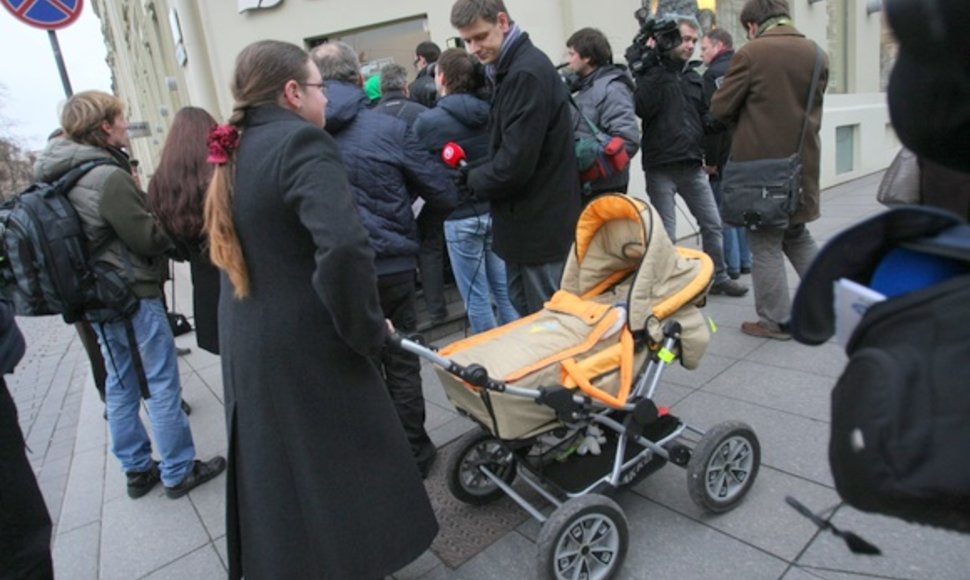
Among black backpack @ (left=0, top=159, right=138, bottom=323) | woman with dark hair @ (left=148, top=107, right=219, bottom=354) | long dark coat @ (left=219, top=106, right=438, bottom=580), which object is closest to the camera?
long dark coat @ (left=219, top=106, right=438, bottom=580)

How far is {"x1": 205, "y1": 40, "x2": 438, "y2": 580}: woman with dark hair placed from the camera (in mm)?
1829

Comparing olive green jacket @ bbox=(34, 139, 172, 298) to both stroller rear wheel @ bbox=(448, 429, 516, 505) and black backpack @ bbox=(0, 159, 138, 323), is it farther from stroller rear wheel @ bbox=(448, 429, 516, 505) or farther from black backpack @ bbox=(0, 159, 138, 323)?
stroller rear wheel @ bbox=(448, 429, 516, 505)

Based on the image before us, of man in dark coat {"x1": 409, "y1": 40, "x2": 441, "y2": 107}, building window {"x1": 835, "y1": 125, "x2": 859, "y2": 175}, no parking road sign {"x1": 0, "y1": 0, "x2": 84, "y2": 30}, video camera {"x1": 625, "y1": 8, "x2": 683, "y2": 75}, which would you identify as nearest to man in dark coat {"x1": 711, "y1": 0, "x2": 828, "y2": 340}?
video camera {"x1": 625, "y1": 8, "x2": 683, "y2": 75}

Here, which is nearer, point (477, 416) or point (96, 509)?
point (477, 416)

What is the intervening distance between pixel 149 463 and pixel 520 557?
2257mm

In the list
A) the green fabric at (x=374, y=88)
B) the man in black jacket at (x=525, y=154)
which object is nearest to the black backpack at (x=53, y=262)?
the man in black jacket at (x=525, y=154)

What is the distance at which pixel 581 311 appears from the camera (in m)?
2.55

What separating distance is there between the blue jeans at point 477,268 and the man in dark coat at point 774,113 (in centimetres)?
177

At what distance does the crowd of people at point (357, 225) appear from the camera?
191cm

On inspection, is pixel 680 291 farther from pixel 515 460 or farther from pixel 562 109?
pixel 562 109

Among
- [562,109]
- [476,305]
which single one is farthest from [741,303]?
[562,109]

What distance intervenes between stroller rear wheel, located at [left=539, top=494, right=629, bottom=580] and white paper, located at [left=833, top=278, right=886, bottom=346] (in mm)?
1312

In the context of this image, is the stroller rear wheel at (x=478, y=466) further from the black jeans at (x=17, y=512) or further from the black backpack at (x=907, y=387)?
the black backpack at (x=907, y=387)

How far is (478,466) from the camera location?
2770 millimetres
